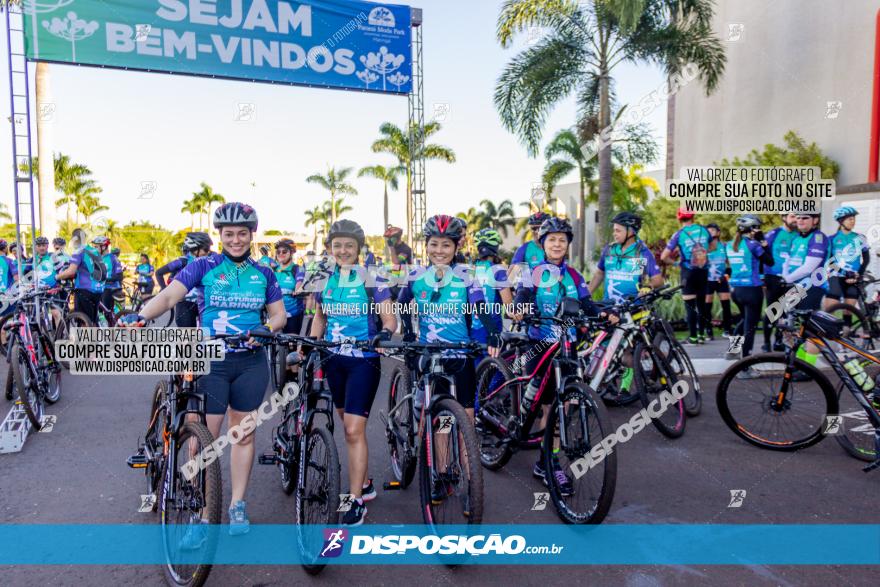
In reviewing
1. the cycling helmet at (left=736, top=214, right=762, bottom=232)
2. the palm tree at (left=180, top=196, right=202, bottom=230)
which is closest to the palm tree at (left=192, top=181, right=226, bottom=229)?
the palm tree at (left=180, top=196, right=202, bottom=230)

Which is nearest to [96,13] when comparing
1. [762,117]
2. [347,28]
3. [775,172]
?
[347,28]

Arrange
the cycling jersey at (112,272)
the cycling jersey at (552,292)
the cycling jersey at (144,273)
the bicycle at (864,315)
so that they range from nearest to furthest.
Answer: the cycling jersey at (552,292), the bicycle at (864,315), the cycling jersey at (112,272), the cycling jersey at (144,273)

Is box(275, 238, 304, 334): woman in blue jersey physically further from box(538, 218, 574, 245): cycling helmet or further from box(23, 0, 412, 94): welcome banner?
box(23, 0, 412, 94): welcome banner

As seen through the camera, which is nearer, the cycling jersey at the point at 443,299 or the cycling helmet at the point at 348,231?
the cycling helmet at the point at 348,231

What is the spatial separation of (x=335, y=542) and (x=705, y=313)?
8432mm

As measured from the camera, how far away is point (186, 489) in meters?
3.29

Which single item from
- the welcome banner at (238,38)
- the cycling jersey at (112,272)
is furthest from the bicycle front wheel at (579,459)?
the welcome banner at (238,38)

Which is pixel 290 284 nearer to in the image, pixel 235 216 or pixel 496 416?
pixel 496 416

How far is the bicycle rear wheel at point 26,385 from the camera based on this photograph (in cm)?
582

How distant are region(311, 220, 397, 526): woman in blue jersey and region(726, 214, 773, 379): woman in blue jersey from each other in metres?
5.85

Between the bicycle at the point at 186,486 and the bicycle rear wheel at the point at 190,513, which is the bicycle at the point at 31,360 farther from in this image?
the bicycle rear wheel at the point at 190,513

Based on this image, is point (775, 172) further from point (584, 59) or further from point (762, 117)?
point (762, 117)

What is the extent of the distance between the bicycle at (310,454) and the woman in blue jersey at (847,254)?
6849 millimetres

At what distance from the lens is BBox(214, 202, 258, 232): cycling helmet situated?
3.92m
